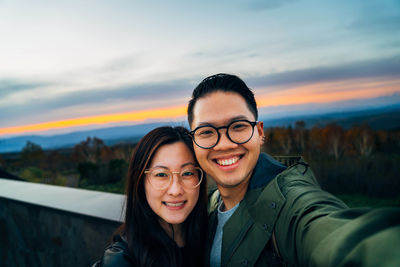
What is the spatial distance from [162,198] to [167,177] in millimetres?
157

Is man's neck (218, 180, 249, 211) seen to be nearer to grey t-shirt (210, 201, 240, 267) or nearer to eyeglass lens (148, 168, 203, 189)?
grey t-shirt (210, 201, 240, 267)

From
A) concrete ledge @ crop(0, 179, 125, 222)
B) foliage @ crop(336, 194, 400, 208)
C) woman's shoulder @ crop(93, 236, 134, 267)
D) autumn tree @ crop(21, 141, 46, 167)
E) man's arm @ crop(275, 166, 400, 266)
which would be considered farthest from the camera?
autumn tree @ crop(21, 141, 46, 167)

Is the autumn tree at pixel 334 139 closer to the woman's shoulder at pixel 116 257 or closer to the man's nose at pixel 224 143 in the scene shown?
the man's nose at pixel 224 143

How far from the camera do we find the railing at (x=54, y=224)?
282 centimetres

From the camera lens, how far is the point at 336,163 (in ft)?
16.3

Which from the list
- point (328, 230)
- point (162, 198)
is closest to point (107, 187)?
point (162, 198)

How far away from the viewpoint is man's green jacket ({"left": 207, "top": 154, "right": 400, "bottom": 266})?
654mm

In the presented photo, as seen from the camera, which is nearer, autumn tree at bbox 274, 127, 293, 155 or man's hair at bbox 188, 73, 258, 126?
man's hair at bbox 188, 73, 258, 126

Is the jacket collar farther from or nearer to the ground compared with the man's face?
nearer to the ground

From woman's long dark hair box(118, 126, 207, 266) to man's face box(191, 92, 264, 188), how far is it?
11.2 inches

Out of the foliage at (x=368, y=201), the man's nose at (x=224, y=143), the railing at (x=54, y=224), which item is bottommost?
the foliage at (x=368, y=201)

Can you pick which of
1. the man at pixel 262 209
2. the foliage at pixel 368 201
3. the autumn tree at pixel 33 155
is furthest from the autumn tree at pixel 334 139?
the autumn tree at pixel 33 155

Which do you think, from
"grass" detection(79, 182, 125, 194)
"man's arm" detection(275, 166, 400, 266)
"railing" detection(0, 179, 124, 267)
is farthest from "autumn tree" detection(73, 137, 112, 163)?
"man's arm" detection(275, 166, 400, 266)

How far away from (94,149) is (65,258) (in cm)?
1068
